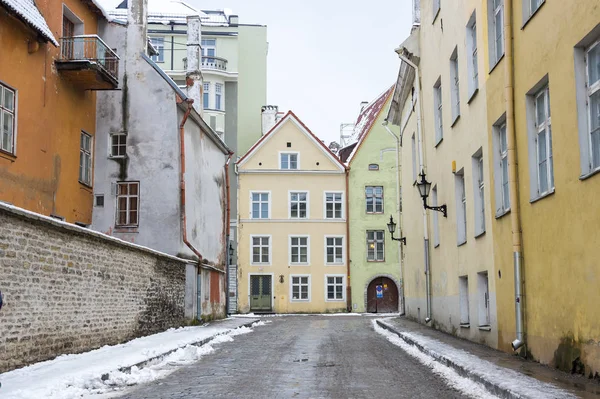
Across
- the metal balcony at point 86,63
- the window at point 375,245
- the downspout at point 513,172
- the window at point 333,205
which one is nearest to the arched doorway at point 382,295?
the window at point 375,245

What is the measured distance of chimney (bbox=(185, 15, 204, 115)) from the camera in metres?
29.4

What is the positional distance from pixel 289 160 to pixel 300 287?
777cm

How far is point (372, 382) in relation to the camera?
934 centimetres

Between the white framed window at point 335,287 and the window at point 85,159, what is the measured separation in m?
22.6

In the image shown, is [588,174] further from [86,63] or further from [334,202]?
[334,202]

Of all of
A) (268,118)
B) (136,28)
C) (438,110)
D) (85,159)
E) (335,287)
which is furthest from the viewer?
(268,118)

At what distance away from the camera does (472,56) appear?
1522 cm

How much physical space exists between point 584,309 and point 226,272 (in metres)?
23.9

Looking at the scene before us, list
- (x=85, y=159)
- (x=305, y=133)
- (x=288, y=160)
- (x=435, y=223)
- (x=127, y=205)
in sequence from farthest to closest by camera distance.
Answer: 1. (x=305, y=133)
2. (x=288, y=160)
3. (x=127, y=205)
4. (x=85, y=159)
5. (x=435, y=223)

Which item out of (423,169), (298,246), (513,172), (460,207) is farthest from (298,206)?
(513,172)

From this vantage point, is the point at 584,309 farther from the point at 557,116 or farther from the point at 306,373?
the point at 306,373

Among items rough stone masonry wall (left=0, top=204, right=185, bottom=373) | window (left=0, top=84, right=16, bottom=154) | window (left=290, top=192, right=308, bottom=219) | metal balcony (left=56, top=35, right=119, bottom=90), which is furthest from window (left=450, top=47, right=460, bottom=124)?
window (left=290, top=192, right=308, bottom=219)

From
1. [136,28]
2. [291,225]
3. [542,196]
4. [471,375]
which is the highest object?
[136,28]

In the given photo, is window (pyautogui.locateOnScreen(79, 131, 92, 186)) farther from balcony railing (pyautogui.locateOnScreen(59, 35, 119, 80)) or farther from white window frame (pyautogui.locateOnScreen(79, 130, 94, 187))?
balcony railing (pyautogui.locateOnScreen(59, 35, 119, 80))
